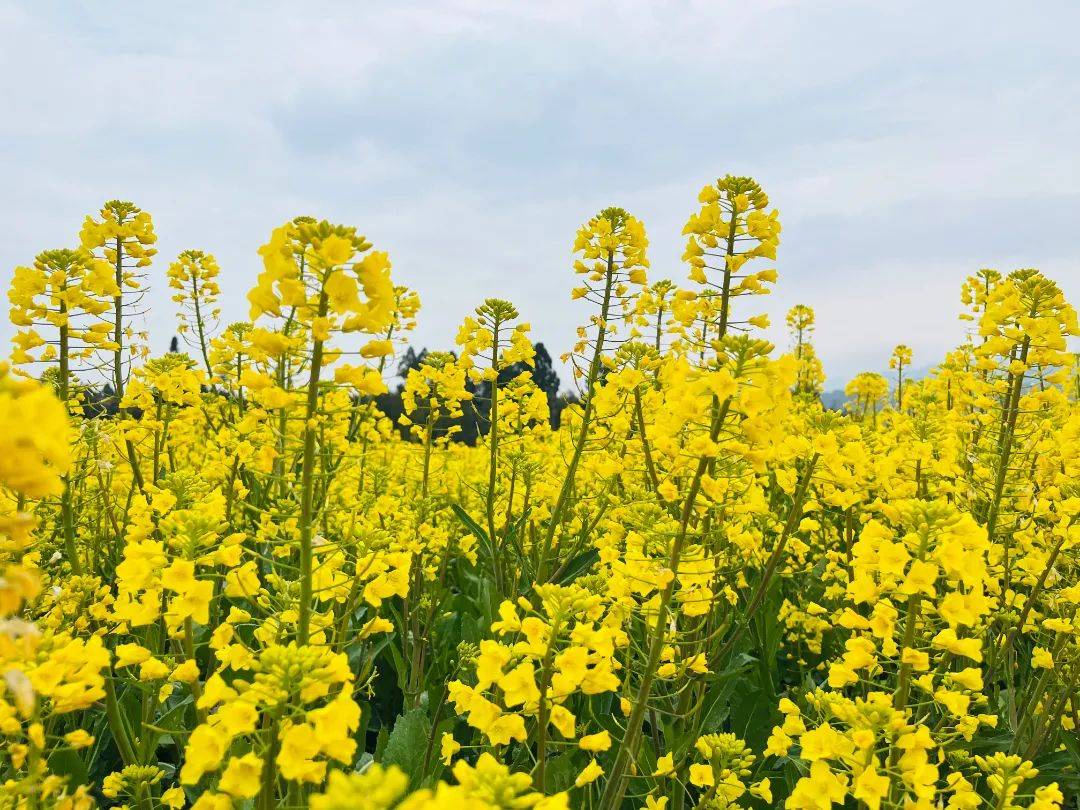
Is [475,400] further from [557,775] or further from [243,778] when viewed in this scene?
[243,778]

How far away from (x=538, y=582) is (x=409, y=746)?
147 cm

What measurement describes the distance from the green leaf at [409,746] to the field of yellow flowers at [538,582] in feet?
0.05

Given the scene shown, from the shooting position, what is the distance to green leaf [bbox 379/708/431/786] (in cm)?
319

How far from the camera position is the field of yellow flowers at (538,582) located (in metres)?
2.00

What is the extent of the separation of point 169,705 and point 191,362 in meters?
2.78

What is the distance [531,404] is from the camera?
235 inches

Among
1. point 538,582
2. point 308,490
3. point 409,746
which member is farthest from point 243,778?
point 538,582

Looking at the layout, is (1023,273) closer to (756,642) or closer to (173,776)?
(756,642)

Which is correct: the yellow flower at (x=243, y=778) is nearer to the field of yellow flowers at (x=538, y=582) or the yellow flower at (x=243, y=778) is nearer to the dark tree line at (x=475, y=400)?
the field of yellow flowers at (x=538, y=582)

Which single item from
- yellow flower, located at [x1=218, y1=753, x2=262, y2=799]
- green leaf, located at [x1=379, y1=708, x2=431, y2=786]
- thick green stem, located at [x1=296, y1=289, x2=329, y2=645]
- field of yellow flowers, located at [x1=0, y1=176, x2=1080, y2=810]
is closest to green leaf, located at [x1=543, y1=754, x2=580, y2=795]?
field of yellow flowers, located at [x1=0, y1=176, x2=1080, y2=810]

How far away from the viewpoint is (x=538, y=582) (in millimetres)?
4527

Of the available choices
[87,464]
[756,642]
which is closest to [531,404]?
[756,642]

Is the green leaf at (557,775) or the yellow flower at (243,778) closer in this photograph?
the yellow flower at (243,778)

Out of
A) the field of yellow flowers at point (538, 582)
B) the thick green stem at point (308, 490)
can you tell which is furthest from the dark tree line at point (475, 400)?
the thick green stem at point (308, 490)
